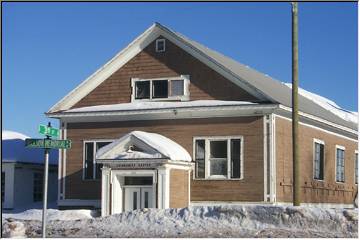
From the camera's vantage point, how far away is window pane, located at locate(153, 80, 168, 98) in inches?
1193

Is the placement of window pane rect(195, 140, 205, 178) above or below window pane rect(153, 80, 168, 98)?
below

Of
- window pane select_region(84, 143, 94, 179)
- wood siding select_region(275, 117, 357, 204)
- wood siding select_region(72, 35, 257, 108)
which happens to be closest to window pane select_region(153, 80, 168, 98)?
wood siding select_region(72, 35, 257, 108)

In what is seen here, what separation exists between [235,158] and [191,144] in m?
1.90

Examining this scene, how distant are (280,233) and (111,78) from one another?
1331 centimetres

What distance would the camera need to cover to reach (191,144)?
29.1 metres

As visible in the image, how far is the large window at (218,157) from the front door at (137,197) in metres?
2.18

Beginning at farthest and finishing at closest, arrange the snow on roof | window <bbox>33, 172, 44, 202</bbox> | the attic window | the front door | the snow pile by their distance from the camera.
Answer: window <bbox>33, 172, 44, 202</bbox>
the attic window
the front door
the snow on roof
the snow pile

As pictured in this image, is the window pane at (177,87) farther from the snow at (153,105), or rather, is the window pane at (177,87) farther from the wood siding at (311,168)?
the wood siding at (311,168)

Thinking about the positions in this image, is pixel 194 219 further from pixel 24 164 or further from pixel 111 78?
Answer: pixel 24 164

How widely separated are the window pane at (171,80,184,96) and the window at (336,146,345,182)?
9386mm

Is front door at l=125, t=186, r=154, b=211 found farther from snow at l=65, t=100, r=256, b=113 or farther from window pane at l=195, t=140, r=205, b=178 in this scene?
snow at l=65, t=100, r=256, b=113

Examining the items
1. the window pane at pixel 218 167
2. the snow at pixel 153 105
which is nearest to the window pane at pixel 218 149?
the window pane at pixel 218 167

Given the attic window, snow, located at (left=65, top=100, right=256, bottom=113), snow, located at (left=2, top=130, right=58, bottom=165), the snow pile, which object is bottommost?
the snow pile

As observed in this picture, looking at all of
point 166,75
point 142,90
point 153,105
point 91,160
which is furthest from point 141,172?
point 166,75
